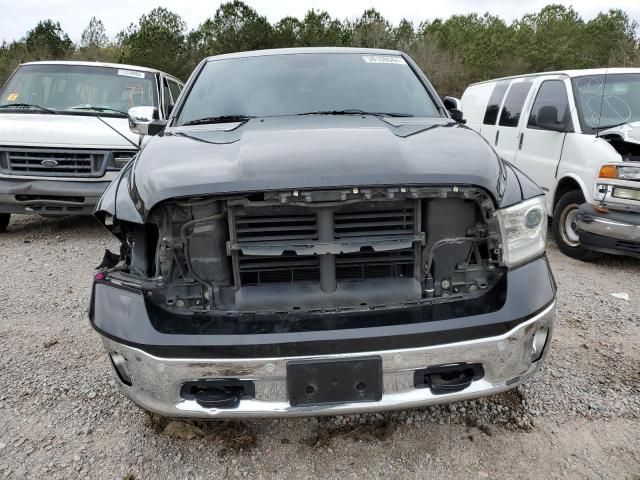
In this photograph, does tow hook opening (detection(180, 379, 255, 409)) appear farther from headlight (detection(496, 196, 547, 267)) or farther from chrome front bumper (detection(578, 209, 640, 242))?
chrome front bumper (detection(578, 209, 640, 242))

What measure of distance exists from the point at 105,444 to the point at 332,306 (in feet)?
4.15

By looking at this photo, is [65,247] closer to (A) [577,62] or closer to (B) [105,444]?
(B) [105,444]

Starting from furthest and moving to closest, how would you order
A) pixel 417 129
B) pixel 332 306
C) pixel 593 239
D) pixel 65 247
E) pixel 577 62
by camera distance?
1. pixel 577 62
2. pixel 65 247
3. pixel 593 239
4. pixel 417 129
5. pixel 332 306

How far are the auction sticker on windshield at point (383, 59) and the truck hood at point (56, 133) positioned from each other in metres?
2.94

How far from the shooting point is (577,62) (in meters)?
37.4

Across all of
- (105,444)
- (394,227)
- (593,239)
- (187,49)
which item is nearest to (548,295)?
(394,227)

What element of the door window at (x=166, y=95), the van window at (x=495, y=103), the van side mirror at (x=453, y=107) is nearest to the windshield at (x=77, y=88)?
the door window at (x=166, y=95)

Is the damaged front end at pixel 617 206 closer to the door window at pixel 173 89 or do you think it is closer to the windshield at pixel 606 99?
the windshield at pixel 606 99

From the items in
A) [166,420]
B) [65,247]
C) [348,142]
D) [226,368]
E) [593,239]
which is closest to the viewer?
[226,368]

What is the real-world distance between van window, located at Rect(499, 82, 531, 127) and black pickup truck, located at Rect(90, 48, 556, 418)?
15.1ft

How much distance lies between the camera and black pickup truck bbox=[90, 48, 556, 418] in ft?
6.08

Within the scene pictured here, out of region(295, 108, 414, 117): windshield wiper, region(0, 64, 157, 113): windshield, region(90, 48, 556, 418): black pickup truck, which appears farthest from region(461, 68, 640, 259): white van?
region(0, 64, 157, 113): windshield

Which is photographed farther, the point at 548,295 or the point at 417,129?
the point at 417,129

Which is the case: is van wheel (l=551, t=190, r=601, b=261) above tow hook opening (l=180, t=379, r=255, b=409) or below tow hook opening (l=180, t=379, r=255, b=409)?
A: below
